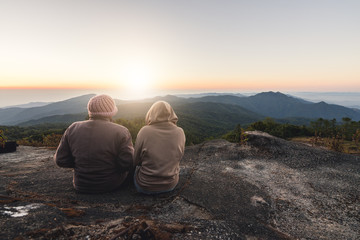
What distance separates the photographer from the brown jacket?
3.19m

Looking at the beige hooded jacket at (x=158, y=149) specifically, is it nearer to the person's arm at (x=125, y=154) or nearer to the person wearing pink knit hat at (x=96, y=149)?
the person's arm at (x=125, y=154)

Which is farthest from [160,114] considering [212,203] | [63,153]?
[212,203]

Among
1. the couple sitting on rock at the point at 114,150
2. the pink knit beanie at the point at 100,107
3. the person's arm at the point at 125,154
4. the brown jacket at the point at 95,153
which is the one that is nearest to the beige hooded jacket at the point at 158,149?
the couple sitting on rock at the point at 114,150

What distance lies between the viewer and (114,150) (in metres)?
3.38

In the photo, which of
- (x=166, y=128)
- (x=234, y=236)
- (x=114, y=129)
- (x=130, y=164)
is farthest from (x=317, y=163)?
(x=114, y=129)

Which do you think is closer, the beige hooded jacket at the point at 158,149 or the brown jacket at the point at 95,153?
the brown jacket at the point at 95,153

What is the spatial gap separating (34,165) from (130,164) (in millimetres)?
6482

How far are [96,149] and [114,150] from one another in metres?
0.34

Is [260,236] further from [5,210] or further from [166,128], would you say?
[5,210]

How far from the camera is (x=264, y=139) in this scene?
8562 millimetres

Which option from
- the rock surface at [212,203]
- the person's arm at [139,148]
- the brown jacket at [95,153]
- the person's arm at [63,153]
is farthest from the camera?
the person's arm at [139,148]

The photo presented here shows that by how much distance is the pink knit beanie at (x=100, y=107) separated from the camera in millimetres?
3275

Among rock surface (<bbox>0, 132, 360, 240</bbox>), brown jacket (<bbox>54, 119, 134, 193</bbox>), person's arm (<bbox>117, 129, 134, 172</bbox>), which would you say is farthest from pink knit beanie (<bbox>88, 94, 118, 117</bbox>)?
rock surface (<bbox>0, 132, 360, 240</bbox>)

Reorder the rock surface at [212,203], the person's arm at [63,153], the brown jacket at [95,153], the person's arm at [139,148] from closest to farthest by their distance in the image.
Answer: the rock surface at [212,203] → the brown jacket at [95,153] → the person's arm at [63,153] → the person's arm at [139,148]
